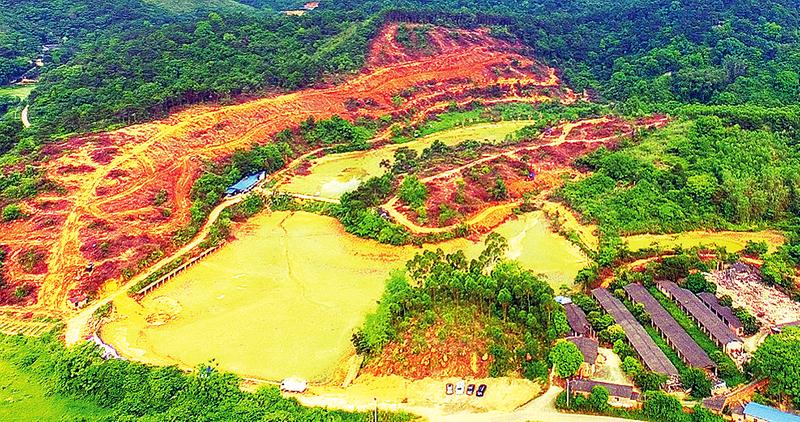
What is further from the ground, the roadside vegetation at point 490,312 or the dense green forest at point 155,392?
the roadside vegetation at point 490,312

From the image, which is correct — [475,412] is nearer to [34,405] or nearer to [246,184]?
[34,405]

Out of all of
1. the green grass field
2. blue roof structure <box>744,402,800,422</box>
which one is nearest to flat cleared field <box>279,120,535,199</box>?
the green grass field

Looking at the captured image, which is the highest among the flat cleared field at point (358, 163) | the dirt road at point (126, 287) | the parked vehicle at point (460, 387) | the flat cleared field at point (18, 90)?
the parked vehicle at point (460, 387)

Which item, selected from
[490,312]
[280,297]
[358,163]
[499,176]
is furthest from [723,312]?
[358,163]

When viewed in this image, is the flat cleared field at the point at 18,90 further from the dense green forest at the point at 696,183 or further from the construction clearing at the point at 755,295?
the construction clearing at the point at 755,295

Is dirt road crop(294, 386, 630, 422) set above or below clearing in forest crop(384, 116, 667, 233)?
above

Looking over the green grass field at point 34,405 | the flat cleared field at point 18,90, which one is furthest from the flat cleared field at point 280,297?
the flat cleared field at point 18,90

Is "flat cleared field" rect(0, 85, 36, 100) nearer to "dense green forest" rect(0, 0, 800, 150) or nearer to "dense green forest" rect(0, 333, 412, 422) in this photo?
"dense green forest" rect(0, 0, 800, 150)
